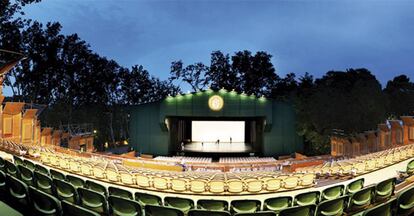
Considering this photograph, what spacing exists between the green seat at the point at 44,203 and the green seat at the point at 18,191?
206 millimetres

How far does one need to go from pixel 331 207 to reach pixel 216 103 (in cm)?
2494

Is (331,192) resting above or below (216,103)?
below

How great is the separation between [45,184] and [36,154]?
26.8ft

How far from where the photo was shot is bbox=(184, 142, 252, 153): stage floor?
96.9 feet

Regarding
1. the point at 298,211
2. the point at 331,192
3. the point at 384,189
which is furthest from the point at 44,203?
the point at 384,189

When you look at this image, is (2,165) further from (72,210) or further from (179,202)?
(179,202)

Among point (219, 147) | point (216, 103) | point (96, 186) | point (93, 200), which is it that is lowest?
point (219, 147)

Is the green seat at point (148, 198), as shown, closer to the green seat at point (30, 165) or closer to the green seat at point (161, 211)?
the green seat at point (161, 211)

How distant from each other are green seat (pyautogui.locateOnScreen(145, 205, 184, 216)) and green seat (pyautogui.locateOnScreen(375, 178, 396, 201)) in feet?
13.4

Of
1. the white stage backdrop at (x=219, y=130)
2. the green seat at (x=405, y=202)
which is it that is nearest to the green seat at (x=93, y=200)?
the green seat at (x=405, y=202)

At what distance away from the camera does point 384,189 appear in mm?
5844

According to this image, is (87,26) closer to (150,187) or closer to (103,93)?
(103,93)

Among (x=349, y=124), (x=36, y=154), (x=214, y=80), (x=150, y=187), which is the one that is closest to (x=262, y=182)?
(x=150, y=187)

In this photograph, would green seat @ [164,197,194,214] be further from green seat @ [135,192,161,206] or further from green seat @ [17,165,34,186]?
green seat @ [17,165,34,186]
